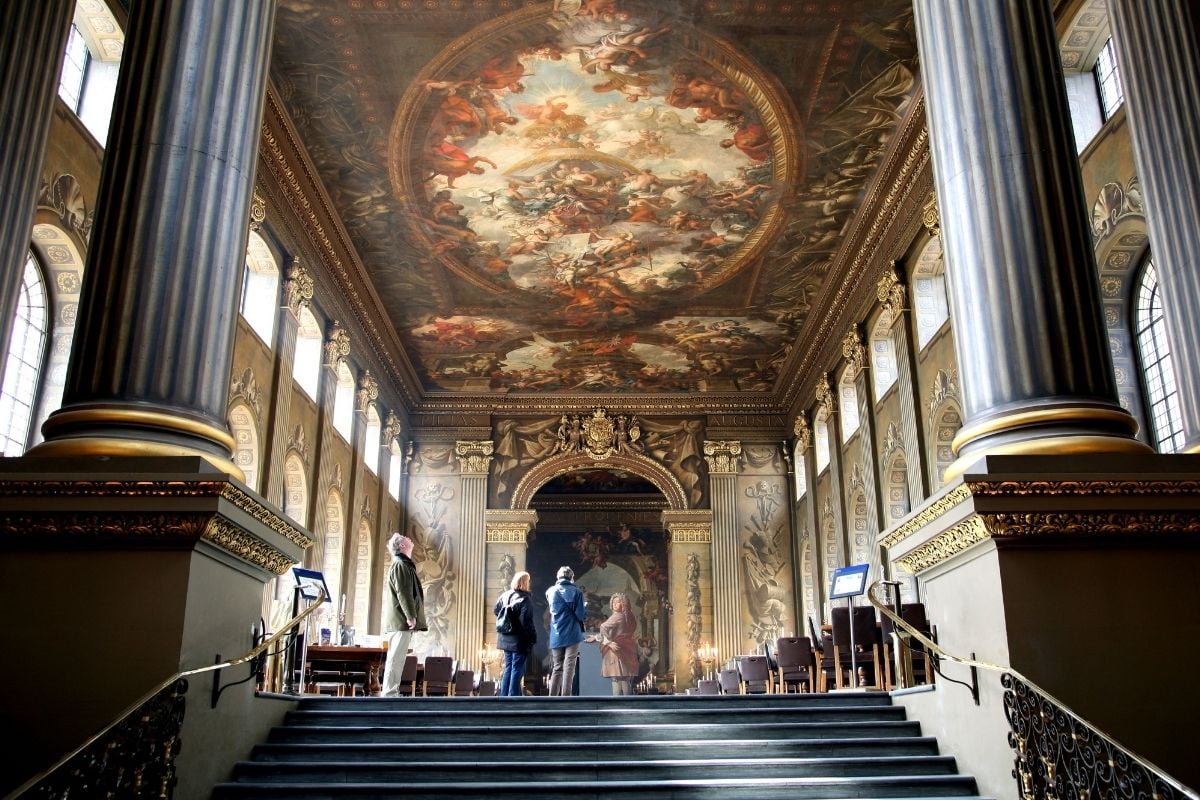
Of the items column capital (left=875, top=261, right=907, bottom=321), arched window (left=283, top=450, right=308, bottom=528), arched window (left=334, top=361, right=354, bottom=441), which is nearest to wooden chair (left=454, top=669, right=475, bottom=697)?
arched window (left=283, top=450, right=308, bottom=528)

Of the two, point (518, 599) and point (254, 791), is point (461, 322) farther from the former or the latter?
point (254, 791)

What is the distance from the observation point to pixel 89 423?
18.4 ft

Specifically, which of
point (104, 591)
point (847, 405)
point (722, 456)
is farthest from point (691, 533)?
point (104, 591)

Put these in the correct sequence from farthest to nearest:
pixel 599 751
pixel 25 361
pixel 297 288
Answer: pixel 297 288, pixel 25 361, pixel 599 751

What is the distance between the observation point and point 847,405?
2053cm

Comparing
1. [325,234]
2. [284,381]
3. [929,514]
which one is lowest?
[929,514]

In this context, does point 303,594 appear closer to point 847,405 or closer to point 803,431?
point 847,405

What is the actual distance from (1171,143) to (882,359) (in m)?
10.7

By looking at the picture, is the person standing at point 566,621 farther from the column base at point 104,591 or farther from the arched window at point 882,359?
the column base at point 104,591

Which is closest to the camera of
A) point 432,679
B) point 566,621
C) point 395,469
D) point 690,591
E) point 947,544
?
point 947,544

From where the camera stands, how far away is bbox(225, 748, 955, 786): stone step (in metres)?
6.01

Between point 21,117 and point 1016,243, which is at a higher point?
point 21,117

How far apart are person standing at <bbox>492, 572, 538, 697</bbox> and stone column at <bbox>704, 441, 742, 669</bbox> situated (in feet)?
35.5

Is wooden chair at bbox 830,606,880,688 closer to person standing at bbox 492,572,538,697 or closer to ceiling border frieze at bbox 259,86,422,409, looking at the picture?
person standing at bbox 492,572,538,697
